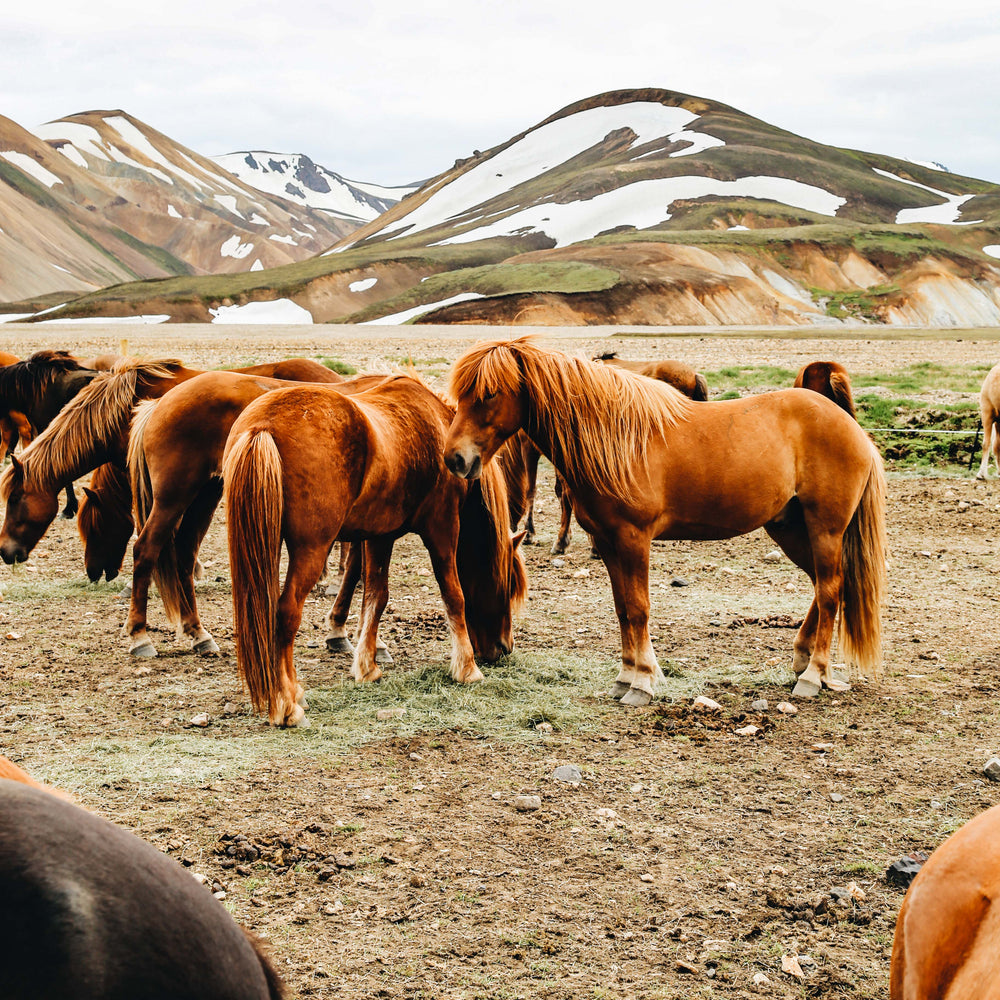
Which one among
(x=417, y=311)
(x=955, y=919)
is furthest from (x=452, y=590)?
(x=417, y=311)

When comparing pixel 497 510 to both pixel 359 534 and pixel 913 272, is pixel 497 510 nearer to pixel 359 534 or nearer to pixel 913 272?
pixel 359 534

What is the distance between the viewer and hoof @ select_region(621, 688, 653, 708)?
5965 mm

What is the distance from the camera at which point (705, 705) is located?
19.3 ft

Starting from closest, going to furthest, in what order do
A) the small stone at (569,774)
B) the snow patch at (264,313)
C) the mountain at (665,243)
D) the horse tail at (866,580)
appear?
the small stone at (569,774)
the horse tail at (866,580)
the mountain at (665,243)
the snow patch at (264,313)

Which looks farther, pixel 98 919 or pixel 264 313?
pixel 264 313

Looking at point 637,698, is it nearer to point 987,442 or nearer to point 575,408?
point 575,408

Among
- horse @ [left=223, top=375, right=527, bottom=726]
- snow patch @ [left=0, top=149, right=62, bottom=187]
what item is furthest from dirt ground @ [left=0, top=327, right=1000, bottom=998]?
snow patch @ [left=0, top=149, right=62, bottom=187]

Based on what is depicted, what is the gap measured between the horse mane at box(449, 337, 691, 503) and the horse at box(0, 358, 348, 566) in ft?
11.2

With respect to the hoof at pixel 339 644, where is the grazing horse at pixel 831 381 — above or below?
above

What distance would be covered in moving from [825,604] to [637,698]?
1.53 metres

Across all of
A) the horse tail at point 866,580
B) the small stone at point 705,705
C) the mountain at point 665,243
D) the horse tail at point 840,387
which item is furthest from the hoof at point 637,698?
the mountain at point 665,243

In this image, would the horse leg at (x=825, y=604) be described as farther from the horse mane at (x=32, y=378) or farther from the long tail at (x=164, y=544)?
the horse mane at (x=32, y=378)

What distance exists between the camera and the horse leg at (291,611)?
5.38 m

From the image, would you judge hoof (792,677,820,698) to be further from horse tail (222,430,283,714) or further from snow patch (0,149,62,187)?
snow patch (0,149,62,187)
